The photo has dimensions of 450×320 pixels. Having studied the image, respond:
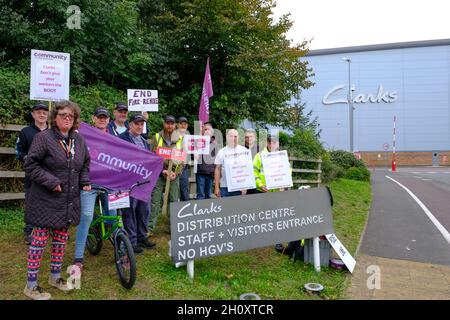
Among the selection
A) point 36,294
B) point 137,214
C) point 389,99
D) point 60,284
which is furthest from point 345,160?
point 389,99

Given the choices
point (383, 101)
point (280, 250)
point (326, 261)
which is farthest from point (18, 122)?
point (383, 101)

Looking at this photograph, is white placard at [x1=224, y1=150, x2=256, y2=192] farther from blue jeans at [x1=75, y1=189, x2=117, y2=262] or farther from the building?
the building

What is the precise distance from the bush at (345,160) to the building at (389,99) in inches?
927

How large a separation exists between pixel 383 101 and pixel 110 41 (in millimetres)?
42850

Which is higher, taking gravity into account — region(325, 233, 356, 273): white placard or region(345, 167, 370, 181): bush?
region(345, 167, 370, 181): bush

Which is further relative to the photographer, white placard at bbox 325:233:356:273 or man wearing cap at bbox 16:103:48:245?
white placard at bbox 325:233:356:273

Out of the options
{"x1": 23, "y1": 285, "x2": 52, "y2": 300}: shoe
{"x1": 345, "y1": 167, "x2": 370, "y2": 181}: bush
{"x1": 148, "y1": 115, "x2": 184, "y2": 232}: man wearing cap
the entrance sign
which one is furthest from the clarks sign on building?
{"x1": 23, "y1": 285, "x2": 52, "y2": 300}: shoe

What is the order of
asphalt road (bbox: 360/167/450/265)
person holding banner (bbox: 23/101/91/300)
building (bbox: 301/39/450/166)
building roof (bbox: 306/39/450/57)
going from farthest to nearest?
building (bbox: 301/39/450/166) < building roof (bbox: 306/39/450/57) < asphalt road (bbox: 360/167/450/265) < person holding banner (bbox: 23/101/91/300)

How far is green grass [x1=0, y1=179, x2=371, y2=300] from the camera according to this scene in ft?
14.7

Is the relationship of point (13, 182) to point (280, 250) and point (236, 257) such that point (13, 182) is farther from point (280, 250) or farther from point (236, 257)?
point (280, 250)

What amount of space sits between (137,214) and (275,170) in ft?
8.19

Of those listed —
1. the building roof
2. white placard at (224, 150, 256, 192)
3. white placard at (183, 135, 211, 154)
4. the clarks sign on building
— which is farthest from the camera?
Result: the clarks sign on building
